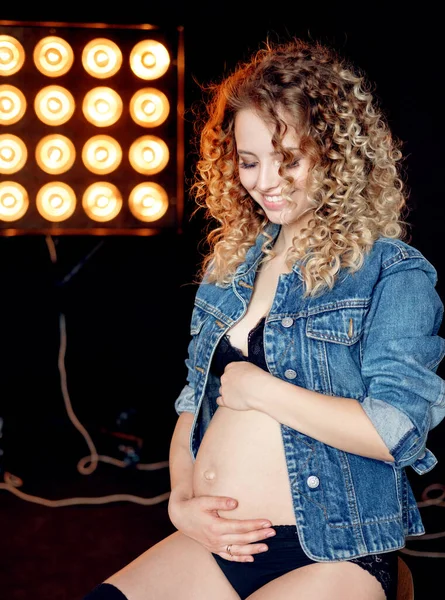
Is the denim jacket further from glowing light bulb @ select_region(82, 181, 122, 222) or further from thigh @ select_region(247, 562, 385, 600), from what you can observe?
glowing light bulb @ select_region(82, 181, 122, 222)

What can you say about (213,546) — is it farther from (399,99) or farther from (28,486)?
(399,99)

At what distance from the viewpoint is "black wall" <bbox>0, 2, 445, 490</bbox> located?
2.74 metres

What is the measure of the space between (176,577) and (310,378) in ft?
1.45

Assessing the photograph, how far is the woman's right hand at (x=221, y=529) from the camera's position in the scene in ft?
4.18

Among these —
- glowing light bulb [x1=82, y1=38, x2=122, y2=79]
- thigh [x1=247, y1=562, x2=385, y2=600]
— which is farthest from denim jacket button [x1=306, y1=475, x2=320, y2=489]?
glowing light bulb [x1=82, y1=38, x2=122, y2=79]

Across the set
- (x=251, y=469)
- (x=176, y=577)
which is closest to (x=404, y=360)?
(x=251, y=469)

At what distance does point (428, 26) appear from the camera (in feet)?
8.67

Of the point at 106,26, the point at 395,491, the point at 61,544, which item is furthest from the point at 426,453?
the point at 106,26

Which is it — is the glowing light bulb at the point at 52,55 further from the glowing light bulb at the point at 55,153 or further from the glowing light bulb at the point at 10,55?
the glowing light bulb at the point at 55,153

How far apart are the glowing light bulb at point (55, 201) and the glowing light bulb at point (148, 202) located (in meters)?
0.21

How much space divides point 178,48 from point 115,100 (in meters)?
0.28

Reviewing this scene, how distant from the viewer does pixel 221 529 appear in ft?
4.25

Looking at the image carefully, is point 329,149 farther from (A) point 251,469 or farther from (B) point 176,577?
(B) point 176,577

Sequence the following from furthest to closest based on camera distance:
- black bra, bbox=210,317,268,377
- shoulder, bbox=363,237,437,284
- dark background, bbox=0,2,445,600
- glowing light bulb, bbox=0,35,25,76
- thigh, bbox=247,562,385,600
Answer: dark background, bbox=0,2,445,600 < glowing light bulb, bbox=0,35,25,76 < black bra, bbox=210,317,268,377 < shoulder, bbox=363,237,437,284 < thigh, bbox=247,562,385,600
